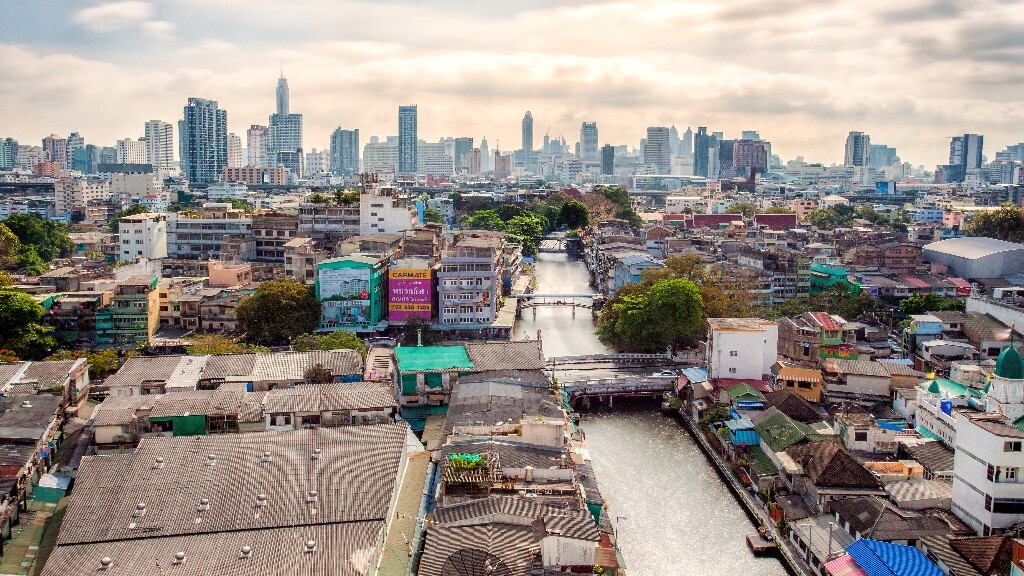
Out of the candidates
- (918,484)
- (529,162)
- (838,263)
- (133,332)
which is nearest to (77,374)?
(133,332)

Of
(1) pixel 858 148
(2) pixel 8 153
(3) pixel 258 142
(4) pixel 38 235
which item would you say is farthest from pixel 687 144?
(4) pixel 38 235

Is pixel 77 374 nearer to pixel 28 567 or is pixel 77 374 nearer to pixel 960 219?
pixel 28 567

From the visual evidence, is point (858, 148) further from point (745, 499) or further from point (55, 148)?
point (745, 499)

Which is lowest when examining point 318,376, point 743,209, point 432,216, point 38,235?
point 318,376

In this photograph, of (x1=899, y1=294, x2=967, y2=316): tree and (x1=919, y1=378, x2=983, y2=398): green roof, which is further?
(x1=899, y1=294, x2=967, y2=316): tree

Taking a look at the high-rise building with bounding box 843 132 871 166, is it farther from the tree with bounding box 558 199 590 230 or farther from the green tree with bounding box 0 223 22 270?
the green tree with bounding box 0 223 22 270

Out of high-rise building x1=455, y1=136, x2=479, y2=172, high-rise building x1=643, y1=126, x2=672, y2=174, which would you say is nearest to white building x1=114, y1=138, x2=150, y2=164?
high-rise building x1=455, y1=136, x2=479, y2=172

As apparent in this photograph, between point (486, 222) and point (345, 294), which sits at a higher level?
point (486, 222)
